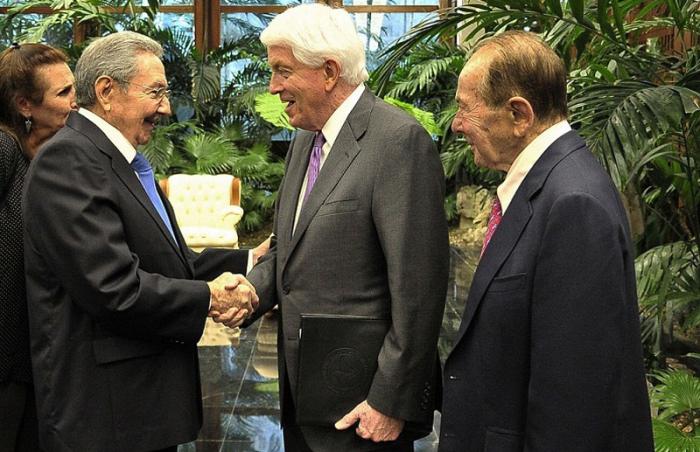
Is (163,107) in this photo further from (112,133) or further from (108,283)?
(108,283)

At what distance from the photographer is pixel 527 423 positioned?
1835mm

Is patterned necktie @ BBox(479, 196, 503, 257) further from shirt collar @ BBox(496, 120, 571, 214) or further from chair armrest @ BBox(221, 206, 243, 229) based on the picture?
chair armrest @ BBox(221, 206, 243, 229)

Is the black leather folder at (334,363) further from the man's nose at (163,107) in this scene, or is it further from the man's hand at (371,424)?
the man's nose at (163,107)

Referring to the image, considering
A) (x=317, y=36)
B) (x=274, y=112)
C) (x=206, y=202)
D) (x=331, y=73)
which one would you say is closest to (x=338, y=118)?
(x=331, y=73)

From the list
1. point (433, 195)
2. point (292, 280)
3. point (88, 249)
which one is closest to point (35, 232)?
point (88, 249)

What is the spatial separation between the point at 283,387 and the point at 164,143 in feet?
34.5

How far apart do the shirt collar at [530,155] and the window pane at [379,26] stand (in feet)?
47.2

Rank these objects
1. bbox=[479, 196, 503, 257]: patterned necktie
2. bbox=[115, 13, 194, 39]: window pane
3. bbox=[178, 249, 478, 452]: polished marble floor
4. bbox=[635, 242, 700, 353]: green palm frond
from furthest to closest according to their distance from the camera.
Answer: bbox=[115, 13, 194, 39]: window pane < bbox=[178, 249, 478, 452]: polished marble floor < bbox=[635, 242, 700, 353]: green palm frond < bbox=[479, 196, 503, 257]: patterned necktie

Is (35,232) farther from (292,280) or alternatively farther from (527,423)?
(527,423)

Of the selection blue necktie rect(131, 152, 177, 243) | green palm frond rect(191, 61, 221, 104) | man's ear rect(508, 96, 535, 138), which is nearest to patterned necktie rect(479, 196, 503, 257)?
man's ear rect(508, 96, 535, 138)

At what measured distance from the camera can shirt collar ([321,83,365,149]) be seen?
248 centimetres

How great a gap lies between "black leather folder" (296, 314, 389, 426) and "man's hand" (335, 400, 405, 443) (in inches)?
1.1

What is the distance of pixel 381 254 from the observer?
7.84 ft

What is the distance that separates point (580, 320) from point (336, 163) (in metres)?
0.91
